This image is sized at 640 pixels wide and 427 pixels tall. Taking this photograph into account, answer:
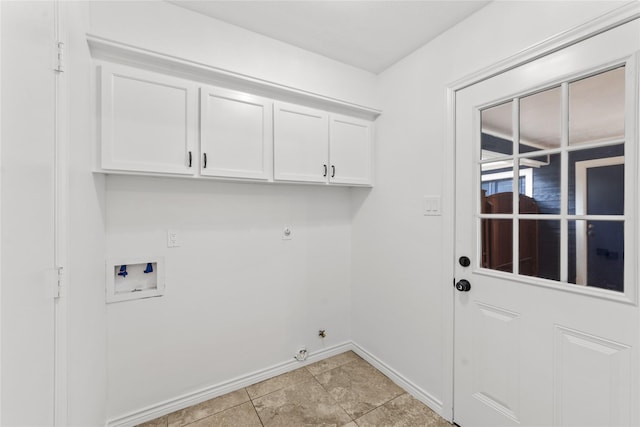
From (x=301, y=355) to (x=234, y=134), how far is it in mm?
1854

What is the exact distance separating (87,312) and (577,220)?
7.64ft

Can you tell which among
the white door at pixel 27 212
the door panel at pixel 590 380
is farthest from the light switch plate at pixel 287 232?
the door panel at pixel 590 380

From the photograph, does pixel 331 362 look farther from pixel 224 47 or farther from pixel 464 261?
pixel 224 47

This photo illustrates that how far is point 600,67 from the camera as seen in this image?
3.82 ft

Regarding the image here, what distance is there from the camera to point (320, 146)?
2.12 m

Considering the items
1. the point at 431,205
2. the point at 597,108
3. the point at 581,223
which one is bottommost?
the point at 581,223

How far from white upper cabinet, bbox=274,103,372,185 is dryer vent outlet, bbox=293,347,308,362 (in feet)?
4.76

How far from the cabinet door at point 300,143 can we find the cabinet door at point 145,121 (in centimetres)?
56

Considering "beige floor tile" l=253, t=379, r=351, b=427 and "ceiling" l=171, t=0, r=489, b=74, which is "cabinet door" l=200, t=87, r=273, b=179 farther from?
"beige floor tile" l=253, t=379, r=351, b=427

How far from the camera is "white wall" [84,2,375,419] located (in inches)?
65.4

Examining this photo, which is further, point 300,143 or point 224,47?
point 300,143

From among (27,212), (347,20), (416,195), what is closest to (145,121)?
(27,212)

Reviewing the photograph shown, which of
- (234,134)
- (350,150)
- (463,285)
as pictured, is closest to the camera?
(463,285)

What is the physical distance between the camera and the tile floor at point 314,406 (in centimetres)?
174
